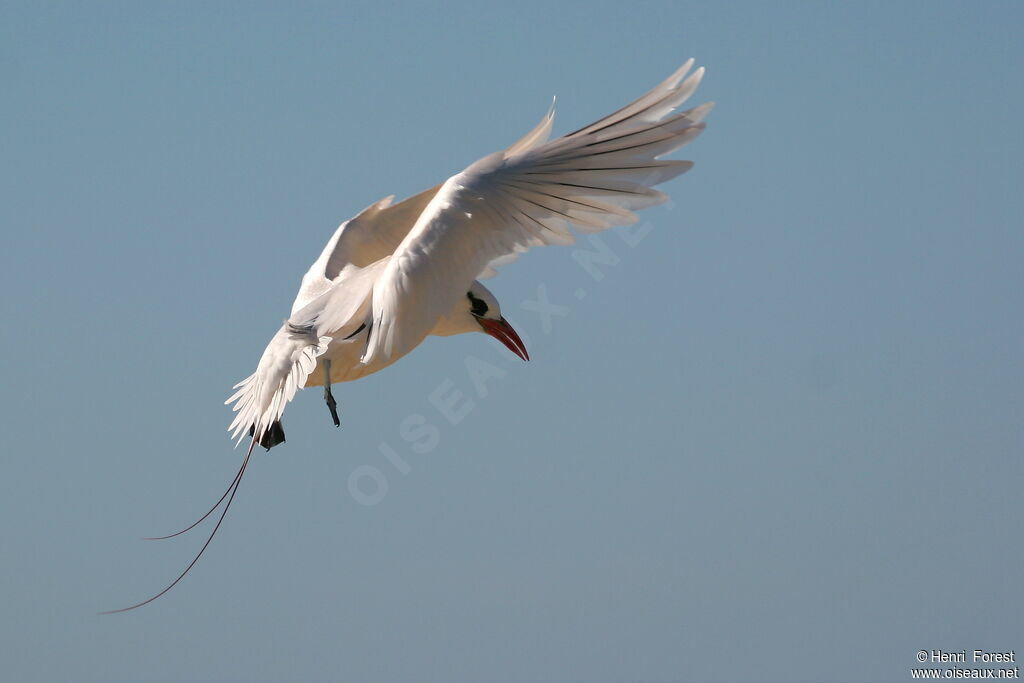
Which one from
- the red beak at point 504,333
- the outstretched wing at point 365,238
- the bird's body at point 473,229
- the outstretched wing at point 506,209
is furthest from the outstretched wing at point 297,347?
the red beak at point 504,333

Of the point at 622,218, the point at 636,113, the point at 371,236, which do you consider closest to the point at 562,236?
the point at 622,218

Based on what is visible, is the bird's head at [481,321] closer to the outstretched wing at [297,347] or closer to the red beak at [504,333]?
the red beak at [504,333]

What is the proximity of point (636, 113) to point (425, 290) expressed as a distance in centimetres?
238

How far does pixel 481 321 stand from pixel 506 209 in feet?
9.29

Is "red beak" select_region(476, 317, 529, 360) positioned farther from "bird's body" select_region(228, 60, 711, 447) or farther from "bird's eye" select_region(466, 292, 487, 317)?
"bird's body" select_region(228, 60, 711, 447)

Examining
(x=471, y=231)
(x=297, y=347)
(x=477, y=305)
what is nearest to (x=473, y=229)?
(x=471, y=231)

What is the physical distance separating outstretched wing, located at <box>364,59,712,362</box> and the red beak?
8.07 ft

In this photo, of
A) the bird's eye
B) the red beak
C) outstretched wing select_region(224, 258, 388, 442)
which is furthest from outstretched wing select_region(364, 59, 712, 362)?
the red beak

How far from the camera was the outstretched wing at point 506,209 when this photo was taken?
545 inches

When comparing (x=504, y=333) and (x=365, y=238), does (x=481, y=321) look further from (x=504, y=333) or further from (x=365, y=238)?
(x=365, y=238)

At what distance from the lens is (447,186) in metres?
14.3

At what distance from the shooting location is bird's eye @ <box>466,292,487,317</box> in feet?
54.6

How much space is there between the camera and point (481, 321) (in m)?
16.9

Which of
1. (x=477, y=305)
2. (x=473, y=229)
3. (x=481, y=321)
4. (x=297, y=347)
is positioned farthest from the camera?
(x=481, y=321)
